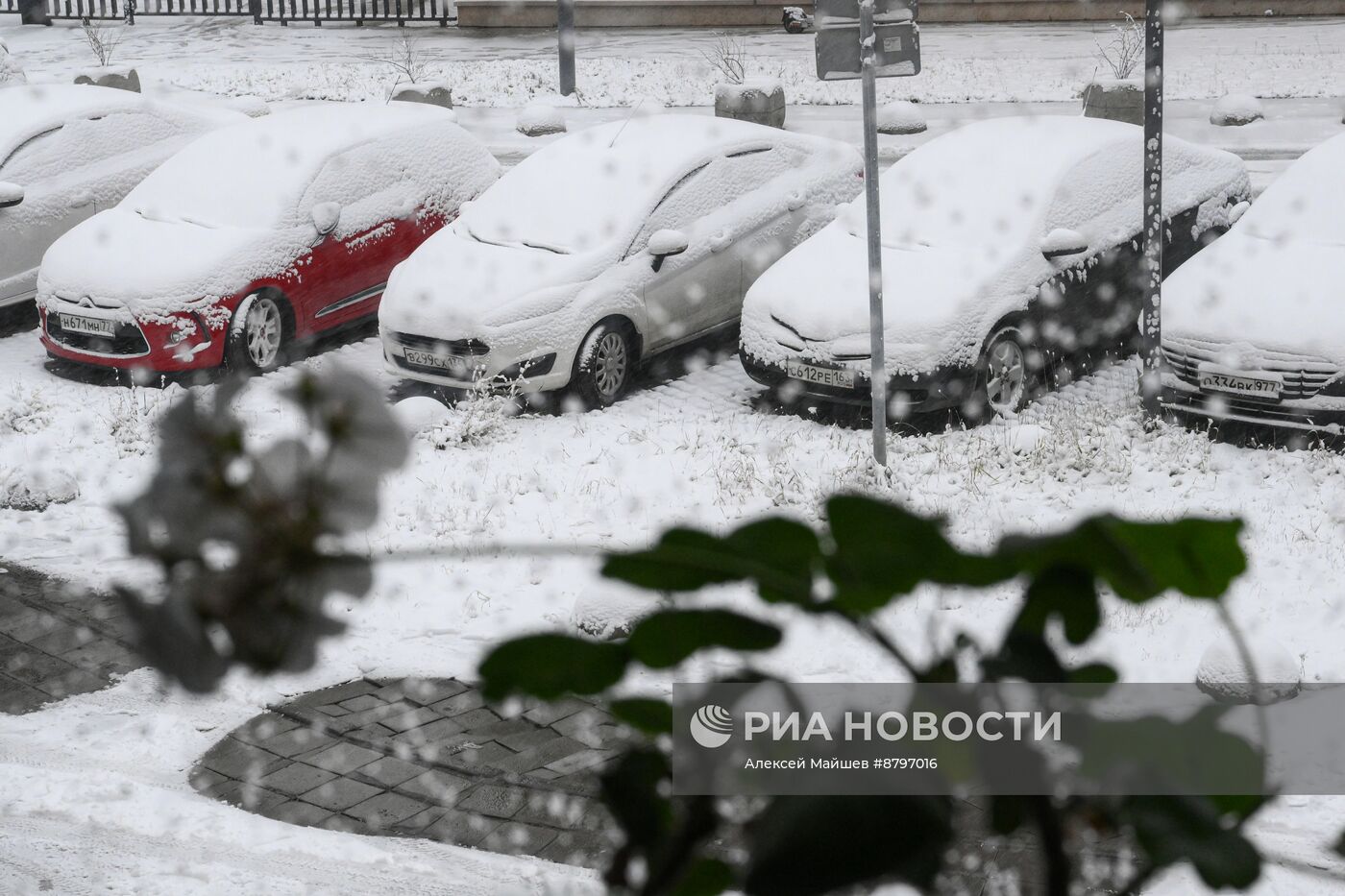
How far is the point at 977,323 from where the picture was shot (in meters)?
9.04

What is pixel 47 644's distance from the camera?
6.89 metres

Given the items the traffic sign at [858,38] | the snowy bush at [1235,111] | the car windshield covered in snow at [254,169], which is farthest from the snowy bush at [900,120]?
the traffic sign at [858,38]

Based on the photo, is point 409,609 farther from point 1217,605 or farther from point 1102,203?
point 1217,605

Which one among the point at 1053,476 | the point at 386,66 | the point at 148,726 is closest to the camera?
the point at 148,726

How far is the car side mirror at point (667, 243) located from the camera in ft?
32.4

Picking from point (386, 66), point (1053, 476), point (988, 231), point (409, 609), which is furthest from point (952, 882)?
point (386, 66)

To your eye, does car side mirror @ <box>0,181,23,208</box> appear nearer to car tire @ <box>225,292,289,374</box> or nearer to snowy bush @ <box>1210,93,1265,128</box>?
car tire @ <box>225,292,289,374</box>

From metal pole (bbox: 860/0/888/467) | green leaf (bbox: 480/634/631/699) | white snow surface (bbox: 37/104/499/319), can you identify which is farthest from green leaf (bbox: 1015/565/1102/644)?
white snow surface (bbox: 37/104/499/319)

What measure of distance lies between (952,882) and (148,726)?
20.1ft

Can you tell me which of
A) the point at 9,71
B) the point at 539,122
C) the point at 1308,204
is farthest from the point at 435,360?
the point at 9,71

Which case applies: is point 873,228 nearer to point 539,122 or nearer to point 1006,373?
point 1006,373

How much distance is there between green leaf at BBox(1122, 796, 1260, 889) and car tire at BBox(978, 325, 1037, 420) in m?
8.76

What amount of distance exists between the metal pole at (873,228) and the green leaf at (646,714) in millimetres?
7031

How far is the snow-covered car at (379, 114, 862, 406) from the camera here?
959cm
